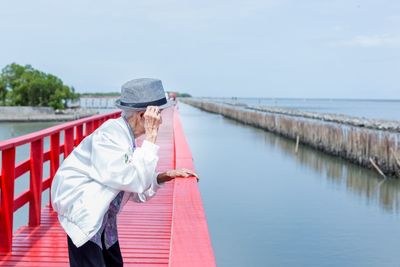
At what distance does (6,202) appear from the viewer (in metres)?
4.85

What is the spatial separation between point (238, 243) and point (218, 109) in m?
77.7

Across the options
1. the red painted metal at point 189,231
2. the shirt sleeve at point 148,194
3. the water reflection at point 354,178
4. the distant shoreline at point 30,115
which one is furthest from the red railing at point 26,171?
the distant shoreline at point 30,115

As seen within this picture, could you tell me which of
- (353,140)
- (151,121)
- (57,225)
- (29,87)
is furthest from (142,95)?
(29,87)

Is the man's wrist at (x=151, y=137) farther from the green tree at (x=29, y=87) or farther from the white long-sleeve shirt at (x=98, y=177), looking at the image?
the green tree at (x=29, y=87)

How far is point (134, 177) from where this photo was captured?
8.14ft

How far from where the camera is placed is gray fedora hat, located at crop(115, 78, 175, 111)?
265 centimetres

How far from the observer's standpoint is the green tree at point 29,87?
9150 centimetres

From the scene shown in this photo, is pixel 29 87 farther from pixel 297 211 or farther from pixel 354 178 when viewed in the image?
pixel 297 211

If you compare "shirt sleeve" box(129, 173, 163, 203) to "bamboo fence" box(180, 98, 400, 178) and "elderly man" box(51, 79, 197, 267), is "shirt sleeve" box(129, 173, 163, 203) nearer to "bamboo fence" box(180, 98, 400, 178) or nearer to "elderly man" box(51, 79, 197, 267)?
"elderly man" box(51, 79, 197, 267)

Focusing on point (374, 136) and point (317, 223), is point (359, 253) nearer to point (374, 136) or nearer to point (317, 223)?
point (317, 223)

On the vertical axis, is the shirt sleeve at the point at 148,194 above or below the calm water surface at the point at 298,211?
above

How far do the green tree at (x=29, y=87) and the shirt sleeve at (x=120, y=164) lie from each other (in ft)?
300

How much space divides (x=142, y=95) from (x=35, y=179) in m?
3.44

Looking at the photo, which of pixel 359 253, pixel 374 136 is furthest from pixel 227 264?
pixel 374 136
